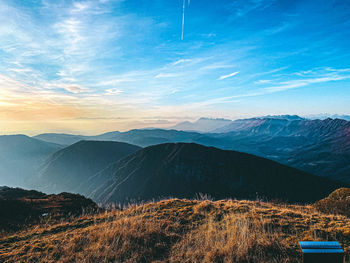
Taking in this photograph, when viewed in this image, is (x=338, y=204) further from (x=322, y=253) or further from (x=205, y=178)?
(x=205, y=178)

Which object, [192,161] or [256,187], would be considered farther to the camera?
[192,161]

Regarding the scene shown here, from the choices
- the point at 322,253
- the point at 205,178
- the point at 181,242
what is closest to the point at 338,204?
the point at 181,242

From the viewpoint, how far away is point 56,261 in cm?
488

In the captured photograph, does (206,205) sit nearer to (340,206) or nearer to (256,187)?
(340,206)

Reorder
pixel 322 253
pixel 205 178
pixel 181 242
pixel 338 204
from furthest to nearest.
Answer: pixel 205 178, pixel 338 204, pixel 181 242, pixel 322 253

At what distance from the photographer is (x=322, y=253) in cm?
251

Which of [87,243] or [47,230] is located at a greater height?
[87,243]

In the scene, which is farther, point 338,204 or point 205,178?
point 205,178

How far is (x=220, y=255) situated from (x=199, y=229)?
2.26m

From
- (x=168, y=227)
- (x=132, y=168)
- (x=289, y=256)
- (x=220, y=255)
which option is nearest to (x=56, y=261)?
(x=168, y=227)

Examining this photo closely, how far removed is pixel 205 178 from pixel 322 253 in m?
124

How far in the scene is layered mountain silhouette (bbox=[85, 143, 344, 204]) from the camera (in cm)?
10712

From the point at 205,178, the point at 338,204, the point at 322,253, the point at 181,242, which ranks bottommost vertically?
the point at 205,178

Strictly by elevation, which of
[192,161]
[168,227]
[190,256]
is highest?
[190,256]
